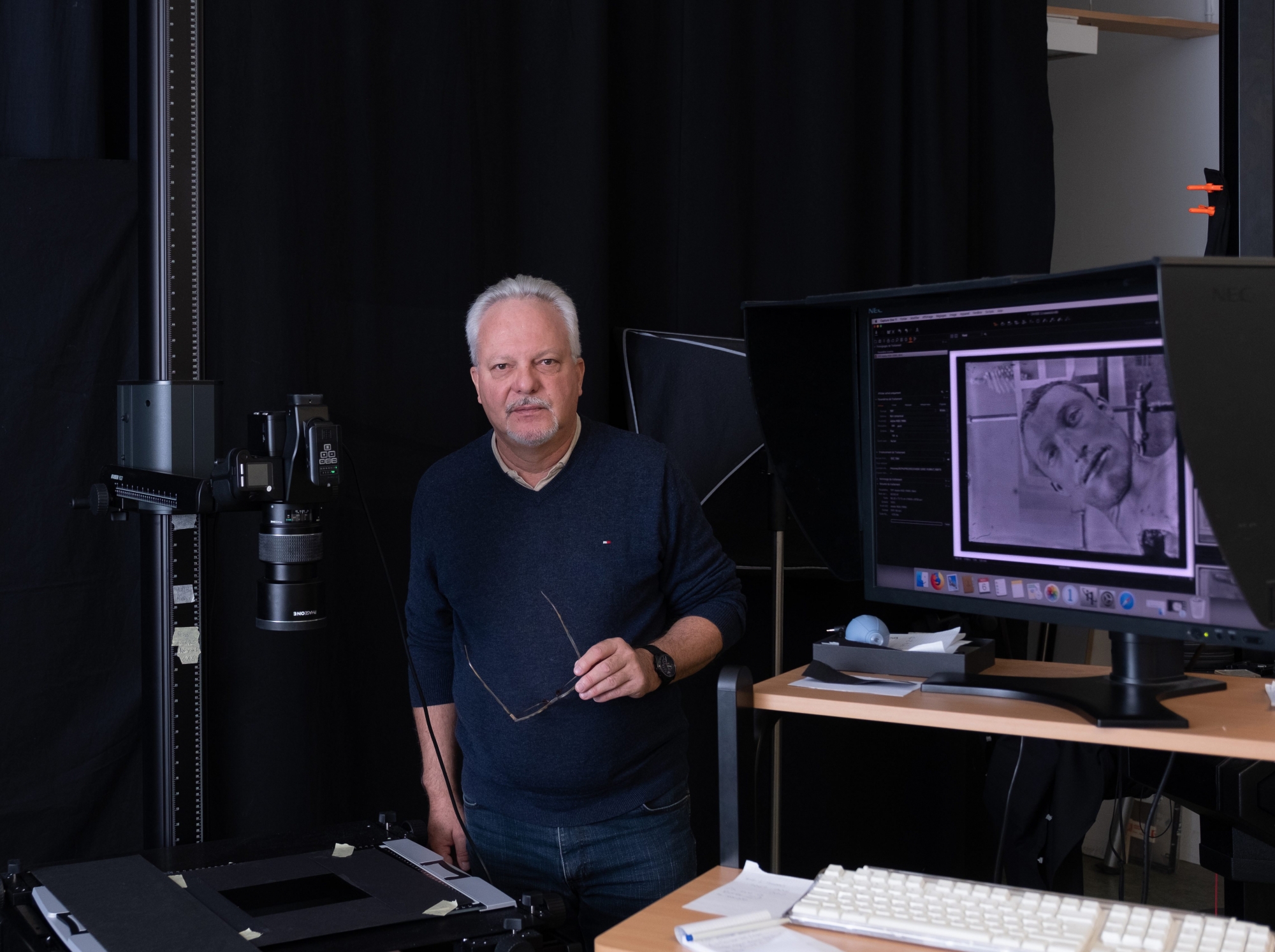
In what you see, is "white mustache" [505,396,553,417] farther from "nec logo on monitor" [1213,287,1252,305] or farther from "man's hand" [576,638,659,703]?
"nec logo on monitor" [1213,287,1252,305]

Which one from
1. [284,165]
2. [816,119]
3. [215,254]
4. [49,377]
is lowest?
[49,377]

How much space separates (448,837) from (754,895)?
925 millimetres

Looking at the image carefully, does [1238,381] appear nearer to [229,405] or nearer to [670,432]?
[670,432]

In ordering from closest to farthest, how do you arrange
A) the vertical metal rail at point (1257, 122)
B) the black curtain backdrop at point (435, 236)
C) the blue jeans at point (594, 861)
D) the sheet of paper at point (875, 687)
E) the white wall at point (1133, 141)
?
1. the sheet of paper at point (875, 687)
2. the vertical metal rail at point (1257, 122)
3. the blue jeans at point (594, 861)
4. the black curtain backdrop at point (435, 236)
5. the white wall at point (1133, 141)

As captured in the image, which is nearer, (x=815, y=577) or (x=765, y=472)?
(x=765, y=472)

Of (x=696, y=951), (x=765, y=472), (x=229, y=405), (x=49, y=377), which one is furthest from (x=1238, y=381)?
(x=49, y=377)

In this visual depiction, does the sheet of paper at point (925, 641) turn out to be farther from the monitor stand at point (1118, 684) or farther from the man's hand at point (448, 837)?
the man's hand at point (448, 837)

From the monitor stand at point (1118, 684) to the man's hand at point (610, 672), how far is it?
46 cm

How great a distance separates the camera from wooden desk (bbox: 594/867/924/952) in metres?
1.22

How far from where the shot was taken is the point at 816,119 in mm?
3068

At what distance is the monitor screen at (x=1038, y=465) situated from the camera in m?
1.30

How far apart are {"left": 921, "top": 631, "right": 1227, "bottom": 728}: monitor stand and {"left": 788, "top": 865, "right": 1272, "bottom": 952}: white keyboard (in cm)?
21

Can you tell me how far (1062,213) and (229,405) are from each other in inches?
112

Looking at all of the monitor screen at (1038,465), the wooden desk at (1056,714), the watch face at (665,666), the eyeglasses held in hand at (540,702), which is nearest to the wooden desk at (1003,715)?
the wooden desk at (1056,714)
